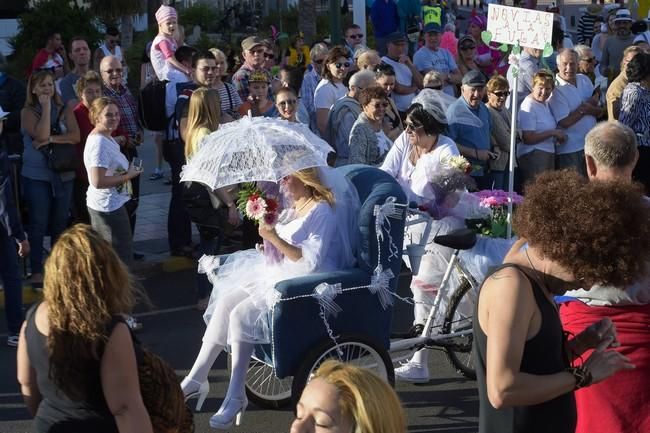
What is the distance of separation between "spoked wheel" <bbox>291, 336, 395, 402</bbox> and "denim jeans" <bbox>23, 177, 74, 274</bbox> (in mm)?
3924

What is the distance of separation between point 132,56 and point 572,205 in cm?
1743

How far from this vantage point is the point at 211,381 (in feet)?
22.2

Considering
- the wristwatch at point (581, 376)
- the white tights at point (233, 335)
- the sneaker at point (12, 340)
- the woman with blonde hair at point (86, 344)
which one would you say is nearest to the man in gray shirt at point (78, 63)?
the sneaker at point (12, 340)

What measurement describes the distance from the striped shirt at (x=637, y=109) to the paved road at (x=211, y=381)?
246 centimetres

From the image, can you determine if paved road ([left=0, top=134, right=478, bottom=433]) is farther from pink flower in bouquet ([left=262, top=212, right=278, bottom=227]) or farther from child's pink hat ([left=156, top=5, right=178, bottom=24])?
child's pink hat ([left=156, top=5, right=178, bottom=24])

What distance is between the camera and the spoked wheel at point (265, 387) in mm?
6332

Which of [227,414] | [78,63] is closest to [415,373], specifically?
[227,414]

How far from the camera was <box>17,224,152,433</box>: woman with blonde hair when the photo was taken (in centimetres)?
342

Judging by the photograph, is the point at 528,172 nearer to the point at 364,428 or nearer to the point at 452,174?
the point at 452,174

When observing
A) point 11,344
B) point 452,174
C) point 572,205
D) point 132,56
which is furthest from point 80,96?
point 132,56

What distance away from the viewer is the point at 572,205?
330 centimetres

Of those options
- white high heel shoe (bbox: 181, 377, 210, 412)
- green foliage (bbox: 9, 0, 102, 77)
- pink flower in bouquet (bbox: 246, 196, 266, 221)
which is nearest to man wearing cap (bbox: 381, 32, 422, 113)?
pink flower in bouquet (bbox: 246, 196, 266, 221)

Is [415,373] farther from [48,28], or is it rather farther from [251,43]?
[48,28]

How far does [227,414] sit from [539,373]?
2832 millimetres
